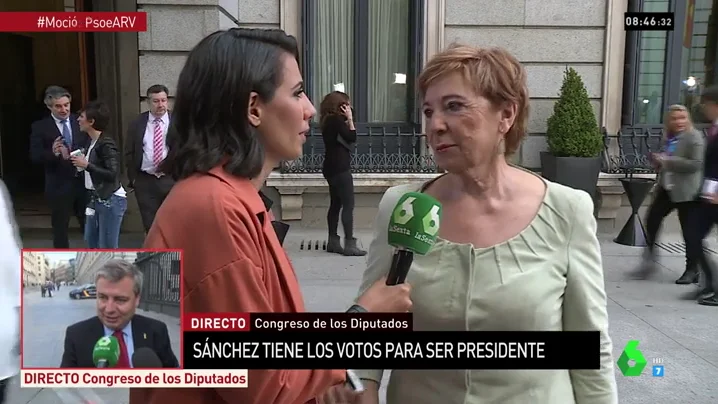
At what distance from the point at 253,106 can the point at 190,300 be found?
43 cm

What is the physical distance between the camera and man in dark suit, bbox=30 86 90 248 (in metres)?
6.34

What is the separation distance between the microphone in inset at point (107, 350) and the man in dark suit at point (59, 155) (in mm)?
5368

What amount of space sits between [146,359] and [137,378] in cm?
4

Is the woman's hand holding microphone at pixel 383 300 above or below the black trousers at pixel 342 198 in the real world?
above

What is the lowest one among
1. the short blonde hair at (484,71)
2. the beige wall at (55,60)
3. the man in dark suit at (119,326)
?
the man in dark suit at (119,326)

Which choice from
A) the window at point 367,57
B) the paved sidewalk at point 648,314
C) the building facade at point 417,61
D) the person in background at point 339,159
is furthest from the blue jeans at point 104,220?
the window at point 367,57

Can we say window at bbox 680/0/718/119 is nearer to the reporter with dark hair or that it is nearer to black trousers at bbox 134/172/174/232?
black trousers at bbox 134/172/174/232

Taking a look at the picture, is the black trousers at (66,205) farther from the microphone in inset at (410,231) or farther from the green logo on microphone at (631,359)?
the microphone in inset at (410,231)

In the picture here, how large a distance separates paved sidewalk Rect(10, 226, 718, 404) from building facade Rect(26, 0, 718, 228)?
3.30ft

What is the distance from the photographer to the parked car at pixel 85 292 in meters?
1.33

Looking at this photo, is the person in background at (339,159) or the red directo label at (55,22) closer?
the red directo label at (55,22)

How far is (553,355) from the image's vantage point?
64.3 inches

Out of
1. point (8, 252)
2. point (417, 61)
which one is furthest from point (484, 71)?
point (417, 61)

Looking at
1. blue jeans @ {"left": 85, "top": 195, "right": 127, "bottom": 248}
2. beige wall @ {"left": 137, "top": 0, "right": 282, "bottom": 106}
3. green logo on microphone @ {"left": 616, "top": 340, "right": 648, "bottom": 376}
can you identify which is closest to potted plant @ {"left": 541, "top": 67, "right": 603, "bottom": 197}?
green logo on microphone @ {"left": 616, "top": 340, "right": 648, "bottom": 376}
